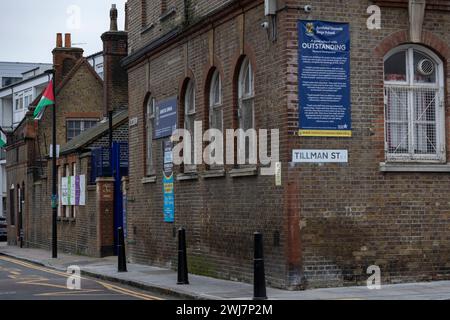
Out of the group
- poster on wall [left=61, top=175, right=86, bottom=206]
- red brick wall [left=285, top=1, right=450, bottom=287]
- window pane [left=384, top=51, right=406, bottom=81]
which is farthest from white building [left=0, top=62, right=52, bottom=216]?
red brick wall [left=285, top=1, right=450, bottom=287]

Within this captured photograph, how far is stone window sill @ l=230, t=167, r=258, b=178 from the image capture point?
56.9 ft

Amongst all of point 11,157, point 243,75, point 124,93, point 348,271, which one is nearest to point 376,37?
point 243,75

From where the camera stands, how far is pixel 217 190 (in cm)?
1922

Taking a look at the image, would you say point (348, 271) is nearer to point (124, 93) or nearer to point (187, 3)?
point (187, 3)

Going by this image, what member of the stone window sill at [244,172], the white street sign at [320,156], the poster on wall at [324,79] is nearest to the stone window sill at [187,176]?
the stone window sill at [244,172]

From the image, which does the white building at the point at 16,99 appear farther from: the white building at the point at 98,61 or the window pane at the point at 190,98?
the window pane at the point at 190,98

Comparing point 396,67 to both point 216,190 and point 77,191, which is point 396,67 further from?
point 77,191

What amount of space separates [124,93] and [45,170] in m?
5.94

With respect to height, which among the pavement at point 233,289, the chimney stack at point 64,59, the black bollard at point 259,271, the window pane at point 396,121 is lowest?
the pavement at point 233,289

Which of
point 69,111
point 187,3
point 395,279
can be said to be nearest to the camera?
point 395,279

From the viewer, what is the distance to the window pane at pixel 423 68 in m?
17.2

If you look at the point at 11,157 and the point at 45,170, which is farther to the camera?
the point at 11,157

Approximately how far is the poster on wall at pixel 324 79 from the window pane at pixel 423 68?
1702mm

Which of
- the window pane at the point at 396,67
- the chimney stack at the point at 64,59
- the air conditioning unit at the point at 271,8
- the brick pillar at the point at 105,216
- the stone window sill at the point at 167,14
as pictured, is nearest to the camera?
the air conditioning unit at the point at 271,8
